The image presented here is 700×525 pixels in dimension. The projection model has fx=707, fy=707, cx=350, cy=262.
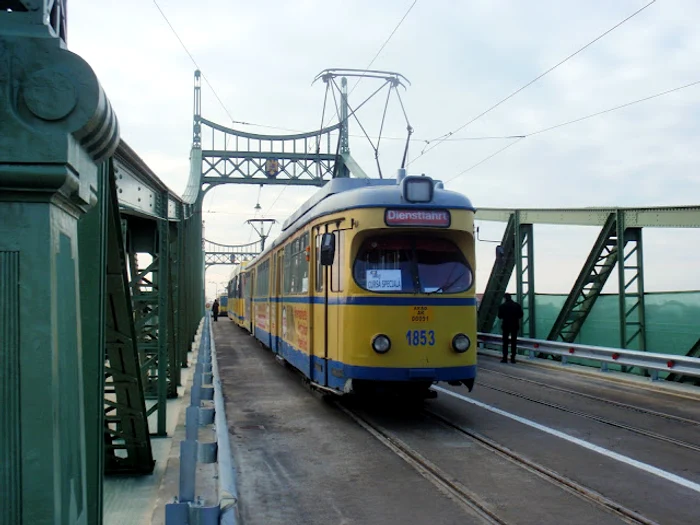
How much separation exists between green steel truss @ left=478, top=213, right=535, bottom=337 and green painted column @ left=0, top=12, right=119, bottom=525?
17.0 metres

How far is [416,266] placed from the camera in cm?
938

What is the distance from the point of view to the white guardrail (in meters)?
12.3

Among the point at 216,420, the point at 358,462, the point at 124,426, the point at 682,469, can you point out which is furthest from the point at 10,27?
the point at 682,469

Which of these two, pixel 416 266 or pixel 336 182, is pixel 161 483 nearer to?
pixel 416 266

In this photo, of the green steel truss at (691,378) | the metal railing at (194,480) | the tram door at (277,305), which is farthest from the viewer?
the tram door at (277,305)

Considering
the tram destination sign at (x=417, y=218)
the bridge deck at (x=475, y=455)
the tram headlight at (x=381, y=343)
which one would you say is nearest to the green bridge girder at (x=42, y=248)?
the bridge deck at (x=475, y=455)

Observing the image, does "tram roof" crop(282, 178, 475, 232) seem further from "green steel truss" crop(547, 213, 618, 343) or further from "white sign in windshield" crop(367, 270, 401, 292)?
"green steel truss" crop(547, 213, 618, 343)

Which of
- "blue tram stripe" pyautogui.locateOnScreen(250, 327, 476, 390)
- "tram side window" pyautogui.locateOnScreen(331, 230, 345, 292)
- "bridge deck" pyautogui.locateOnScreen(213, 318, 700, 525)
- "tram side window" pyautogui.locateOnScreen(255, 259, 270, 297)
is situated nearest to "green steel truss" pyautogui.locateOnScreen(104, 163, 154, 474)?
"bridge deck" pyautogui.locateOnScreen(213, 318, 700, 525)

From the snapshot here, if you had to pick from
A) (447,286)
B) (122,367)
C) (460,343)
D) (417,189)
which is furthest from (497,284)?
(122,367)

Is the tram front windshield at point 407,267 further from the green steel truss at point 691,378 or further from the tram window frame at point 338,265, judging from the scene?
the green steel truss at point 691,378

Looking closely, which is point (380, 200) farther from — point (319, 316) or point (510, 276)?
point (510, 276)

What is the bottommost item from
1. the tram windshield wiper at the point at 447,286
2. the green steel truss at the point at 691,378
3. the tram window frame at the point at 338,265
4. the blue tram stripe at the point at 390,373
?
the green steel truss at the point at 691,378

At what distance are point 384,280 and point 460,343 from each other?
4.23ft

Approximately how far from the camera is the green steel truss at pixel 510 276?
63.4ft
